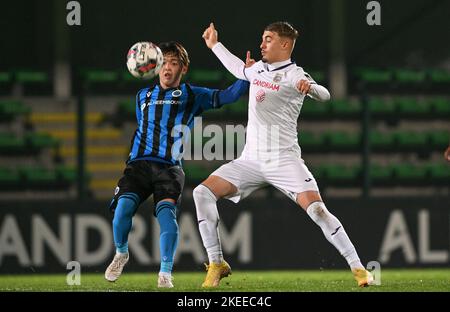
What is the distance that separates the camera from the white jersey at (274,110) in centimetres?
729

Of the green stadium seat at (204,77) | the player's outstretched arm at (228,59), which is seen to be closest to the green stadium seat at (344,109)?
the green stadium seat at (204,77)

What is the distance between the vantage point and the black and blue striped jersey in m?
7.41

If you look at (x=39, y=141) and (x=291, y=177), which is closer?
(x=291, y=177)

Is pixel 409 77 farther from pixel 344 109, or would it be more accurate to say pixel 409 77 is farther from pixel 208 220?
pixel 208 220

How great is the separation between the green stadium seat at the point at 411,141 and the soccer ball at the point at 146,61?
6.85 m

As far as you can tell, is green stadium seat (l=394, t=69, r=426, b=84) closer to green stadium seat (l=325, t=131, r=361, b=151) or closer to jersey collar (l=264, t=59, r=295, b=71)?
green stadium seat (l=325, t=131, r=361, b=151)

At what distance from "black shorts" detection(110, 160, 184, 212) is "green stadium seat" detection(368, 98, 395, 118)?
688 centimetres

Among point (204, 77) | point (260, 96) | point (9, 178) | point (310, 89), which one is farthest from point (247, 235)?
point (310, 89)

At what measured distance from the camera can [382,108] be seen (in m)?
14.0

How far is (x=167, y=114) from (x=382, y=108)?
692 cm

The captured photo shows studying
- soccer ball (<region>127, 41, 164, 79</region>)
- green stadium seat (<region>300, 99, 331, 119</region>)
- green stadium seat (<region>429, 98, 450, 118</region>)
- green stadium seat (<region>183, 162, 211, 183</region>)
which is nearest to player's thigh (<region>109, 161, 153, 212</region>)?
soccer ball (<region>127, 41, 164, 79</region>)

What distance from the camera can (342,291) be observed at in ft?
22.5

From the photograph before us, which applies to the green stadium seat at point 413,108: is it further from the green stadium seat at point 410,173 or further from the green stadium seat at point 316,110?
the green stadium seat at point 410,173

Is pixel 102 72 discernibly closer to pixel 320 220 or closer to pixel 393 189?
pixel 393 189
